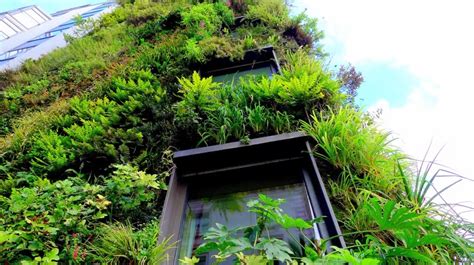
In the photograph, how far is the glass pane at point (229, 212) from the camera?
281 centimetres

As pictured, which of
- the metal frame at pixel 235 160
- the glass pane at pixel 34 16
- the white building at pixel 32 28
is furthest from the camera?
the glass pane at pixel 34 16

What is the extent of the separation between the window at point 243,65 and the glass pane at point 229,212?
8.99 ft

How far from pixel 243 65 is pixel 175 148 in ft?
8.21

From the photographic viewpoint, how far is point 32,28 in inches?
875

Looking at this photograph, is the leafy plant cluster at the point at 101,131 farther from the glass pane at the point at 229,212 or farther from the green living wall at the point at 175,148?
the glass pane at the point at 229,212

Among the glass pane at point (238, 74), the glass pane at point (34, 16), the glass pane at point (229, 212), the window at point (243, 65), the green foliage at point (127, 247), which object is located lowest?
the green foliage at point (127, 247)

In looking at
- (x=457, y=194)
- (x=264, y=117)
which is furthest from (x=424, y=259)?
(x=264, y=117)

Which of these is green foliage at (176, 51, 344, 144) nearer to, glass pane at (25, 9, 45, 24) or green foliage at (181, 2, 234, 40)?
green foliage at (181, 2, 234, 40)

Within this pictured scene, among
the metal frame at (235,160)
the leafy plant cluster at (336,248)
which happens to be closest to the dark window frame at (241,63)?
the metal frame at (235,160)

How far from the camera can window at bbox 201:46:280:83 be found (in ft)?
18.0

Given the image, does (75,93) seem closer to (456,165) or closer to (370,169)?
(370,169)

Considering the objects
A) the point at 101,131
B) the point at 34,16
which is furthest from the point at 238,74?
the point at 34,16

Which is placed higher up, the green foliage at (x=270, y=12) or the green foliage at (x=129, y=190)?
the green foliage at (x=270, y=12)

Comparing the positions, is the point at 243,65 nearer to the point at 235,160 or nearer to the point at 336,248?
the point at 235,160
